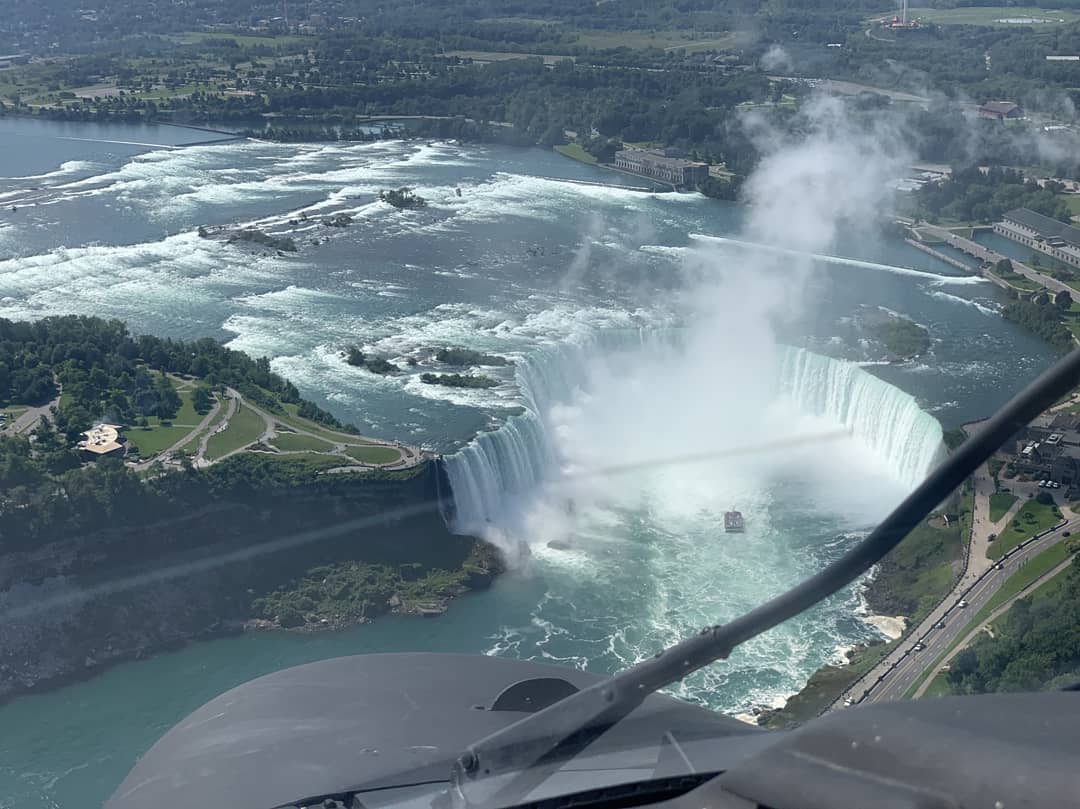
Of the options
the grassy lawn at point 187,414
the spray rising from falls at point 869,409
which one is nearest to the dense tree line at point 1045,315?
the spray rising from falls at point 869,409

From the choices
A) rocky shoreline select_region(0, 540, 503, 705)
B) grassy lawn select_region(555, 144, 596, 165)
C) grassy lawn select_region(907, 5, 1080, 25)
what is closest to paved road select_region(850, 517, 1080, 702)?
rocky shoreline select_region(0, 540, 503, 705)

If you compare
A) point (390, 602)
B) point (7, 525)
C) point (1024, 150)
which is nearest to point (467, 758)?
point (390, 602)

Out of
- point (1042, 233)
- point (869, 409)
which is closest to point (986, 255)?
point (1042, 233)

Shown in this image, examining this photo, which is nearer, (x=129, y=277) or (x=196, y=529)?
(x=196, y=529)

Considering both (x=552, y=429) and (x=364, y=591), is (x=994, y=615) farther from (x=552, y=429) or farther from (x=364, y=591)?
(x=552, y=429)

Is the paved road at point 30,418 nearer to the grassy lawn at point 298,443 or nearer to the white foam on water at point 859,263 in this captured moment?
the grassy lawn at point 298,443

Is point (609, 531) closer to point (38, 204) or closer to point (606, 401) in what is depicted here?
point (606, 401)

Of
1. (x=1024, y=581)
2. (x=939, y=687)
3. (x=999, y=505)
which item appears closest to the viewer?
(x=939, y=687)
